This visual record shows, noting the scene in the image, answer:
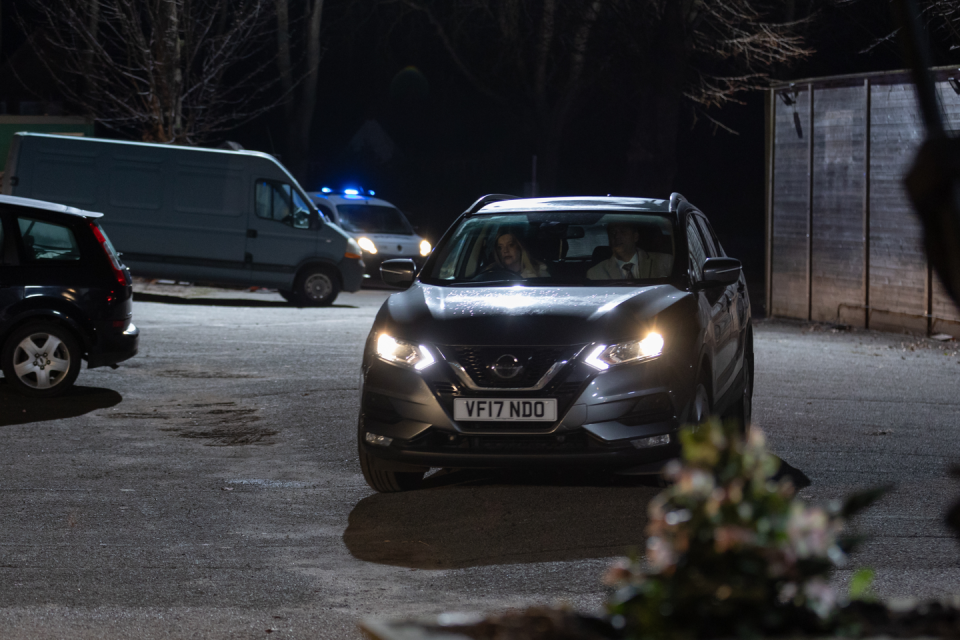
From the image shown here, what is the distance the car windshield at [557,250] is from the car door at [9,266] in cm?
429

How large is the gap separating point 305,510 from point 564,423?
149 centimetres

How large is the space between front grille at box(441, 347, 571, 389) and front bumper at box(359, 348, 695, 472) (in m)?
0.06

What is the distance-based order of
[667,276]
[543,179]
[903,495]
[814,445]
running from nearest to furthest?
[903,495], [667,276], [814,445], [543,179]

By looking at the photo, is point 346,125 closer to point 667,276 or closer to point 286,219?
point 286,219

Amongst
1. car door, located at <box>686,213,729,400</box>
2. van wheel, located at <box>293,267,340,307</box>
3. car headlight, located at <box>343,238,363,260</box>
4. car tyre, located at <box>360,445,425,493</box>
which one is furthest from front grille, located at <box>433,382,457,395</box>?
car headlight, located at <box>343,238,363,260</box>

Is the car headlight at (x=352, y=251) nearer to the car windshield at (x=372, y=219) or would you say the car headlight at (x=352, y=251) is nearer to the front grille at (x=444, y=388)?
the car windshield at (x=372, y=219)

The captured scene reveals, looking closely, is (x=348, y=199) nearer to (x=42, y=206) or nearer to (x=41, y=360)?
(x=42, y=206)

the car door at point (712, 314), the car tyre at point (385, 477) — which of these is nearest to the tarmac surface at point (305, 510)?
the car tyre at point (385, 477)

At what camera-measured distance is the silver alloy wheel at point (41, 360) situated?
10.8 meters

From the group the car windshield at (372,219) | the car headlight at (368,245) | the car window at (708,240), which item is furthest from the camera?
the car windshield at (372,219)

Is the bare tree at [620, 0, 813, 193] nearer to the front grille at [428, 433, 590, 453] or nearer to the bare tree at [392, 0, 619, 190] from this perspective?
the bare tree at [392, 0, 619, 190]

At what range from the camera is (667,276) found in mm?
7859

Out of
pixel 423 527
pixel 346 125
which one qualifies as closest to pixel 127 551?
pixel 423 527

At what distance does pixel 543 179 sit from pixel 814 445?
2682 centimetres
